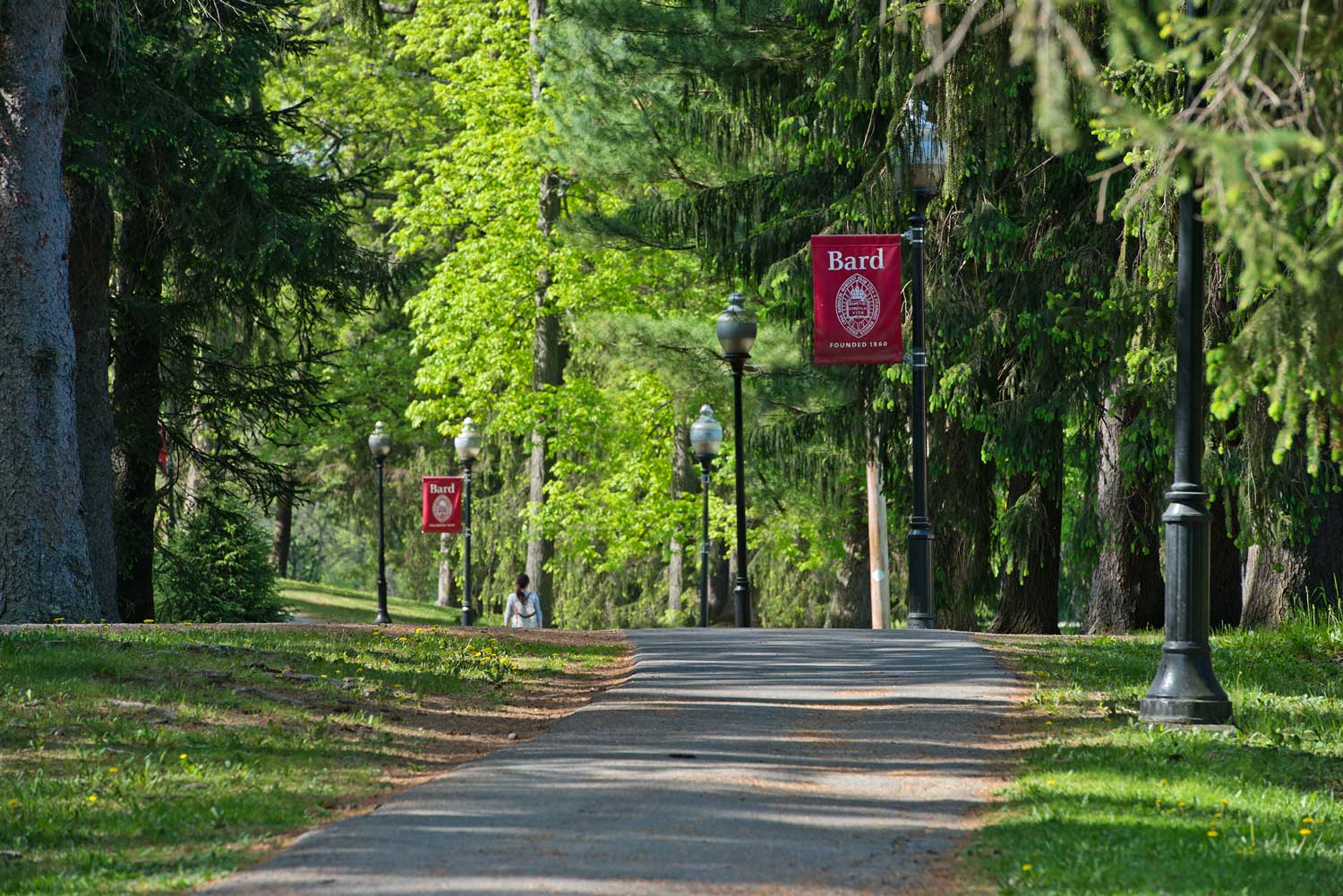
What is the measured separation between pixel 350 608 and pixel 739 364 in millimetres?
21885

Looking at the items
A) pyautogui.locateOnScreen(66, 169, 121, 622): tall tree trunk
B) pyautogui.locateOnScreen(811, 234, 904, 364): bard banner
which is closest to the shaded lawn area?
pyautogui.locateOnScreen(811, 234, 904, 364): bard banner

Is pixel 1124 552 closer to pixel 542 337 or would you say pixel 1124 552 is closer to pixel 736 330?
pixel 736 330

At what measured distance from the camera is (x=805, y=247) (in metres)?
23.1

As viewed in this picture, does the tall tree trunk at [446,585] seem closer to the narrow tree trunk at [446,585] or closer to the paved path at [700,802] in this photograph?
the narrow tree trunk at [446,585]

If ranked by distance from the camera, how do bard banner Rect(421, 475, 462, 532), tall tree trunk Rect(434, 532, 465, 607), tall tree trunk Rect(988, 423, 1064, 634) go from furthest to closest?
tall tree trunk Rect(434, 532, 465, 607) < bard banner Rect(421, 475, 462, 532) < tall tree trunk Rect(988, 423, 1064, 634)

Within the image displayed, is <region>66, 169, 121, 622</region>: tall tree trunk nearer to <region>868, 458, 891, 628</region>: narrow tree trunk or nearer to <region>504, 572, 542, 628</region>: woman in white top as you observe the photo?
<region>504, 572, 542, 628</region>: woman in white top

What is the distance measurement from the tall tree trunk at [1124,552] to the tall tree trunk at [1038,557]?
2.29ft

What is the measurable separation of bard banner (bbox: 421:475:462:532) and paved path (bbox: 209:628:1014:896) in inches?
823

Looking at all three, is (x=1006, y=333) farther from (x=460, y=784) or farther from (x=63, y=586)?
(x=460, y=784)

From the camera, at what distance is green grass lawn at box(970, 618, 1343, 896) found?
6.11 m

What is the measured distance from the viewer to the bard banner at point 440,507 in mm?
32719

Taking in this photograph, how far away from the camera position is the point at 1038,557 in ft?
71.0

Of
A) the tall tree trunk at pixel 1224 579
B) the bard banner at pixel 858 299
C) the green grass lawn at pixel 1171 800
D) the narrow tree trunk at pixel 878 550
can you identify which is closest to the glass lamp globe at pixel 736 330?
the bard banner at pixel 858 299

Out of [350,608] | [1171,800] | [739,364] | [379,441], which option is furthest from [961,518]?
[350,608]
